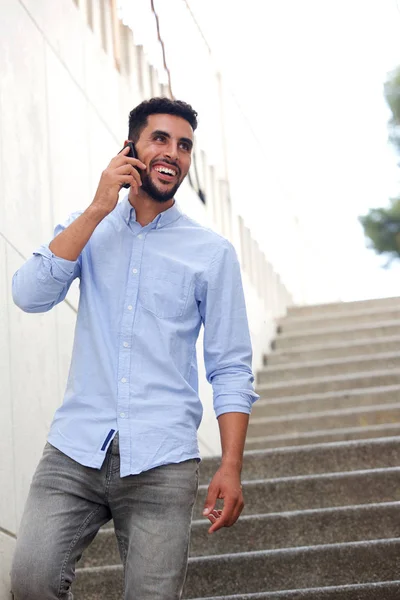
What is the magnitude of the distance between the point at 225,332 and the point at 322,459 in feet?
7.38

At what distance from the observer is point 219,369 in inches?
76.5

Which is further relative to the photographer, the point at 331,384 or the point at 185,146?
the point at 331,384

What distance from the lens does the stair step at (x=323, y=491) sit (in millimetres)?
3641

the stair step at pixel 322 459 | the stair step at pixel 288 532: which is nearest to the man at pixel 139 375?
the stair step at pixel 288 532

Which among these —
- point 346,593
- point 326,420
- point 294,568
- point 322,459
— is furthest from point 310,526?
point 326,420

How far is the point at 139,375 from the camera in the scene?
6.03ft

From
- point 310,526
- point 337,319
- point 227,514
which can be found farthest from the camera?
point 337,319

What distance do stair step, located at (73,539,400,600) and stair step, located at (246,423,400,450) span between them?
1.85m

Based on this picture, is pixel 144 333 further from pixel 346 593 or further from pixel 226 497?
pixel 346 593

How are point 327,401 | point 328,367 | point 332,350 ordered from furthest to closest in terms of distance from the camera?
point 332,350 < point 328,367 < point 327,401

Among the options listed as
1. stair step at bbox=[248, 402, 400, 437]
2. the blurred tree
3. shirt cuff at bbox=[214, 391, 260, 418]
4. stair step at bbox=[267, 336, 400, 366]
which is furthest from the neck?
stair step at bbox=[267, 336, 400, 366]

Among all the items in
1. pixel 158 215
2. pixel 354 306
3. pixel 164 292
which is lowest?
pixel 354 306

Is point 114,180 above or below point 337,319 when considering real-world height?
above

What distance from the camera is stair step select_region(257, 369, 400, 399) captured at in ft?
19.3
